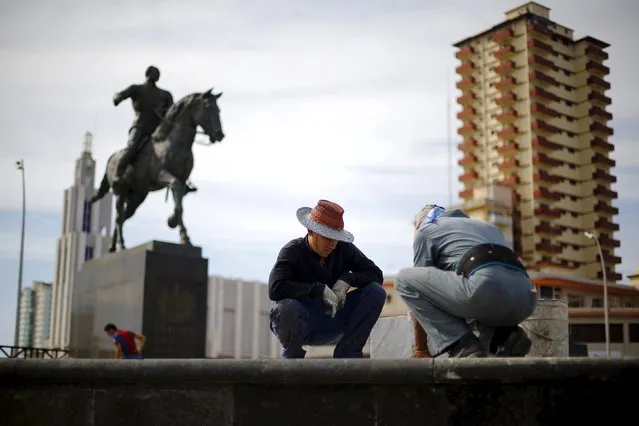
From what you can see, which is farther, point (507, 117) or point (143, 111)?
point (507, 117)

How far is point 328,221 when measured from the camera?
4.95m

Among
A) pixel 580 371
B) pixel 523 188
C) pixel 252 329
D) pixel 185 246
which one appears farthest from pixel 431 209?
pixel 252 329

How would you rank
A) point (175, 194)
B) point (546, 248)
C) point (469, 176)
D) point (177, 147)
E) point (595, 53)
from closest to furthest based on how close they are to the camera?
point (175, 194)
point (177, 147)
point (546, 248)
point (469, 176)
point (595, 53)

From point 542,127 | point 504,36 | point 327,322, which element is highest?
point 504,36

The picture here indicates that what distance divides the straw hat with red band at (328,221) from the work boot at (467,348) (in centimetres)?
102

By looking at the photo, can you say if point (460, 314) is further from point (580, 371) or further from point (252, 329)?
point (252, 329)

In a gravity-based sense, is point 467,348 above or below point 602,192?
below

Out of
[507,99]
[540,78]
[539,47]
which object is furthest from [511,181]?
[539,47]

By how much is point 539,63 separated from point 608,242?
20.3m

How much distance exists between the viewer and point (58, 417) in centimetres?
381

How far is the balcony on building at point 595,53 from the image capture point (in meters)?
86.4

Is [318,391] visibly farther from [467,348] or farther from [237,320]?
[237,320]

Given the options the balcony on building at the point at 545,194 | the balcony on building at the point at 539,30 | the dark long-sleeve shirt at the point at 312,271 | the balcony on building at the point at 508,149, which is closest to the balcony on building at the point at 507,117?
the balcony on building at the point at 508,149

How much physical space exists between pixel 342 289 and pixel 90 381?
1.66 meters
